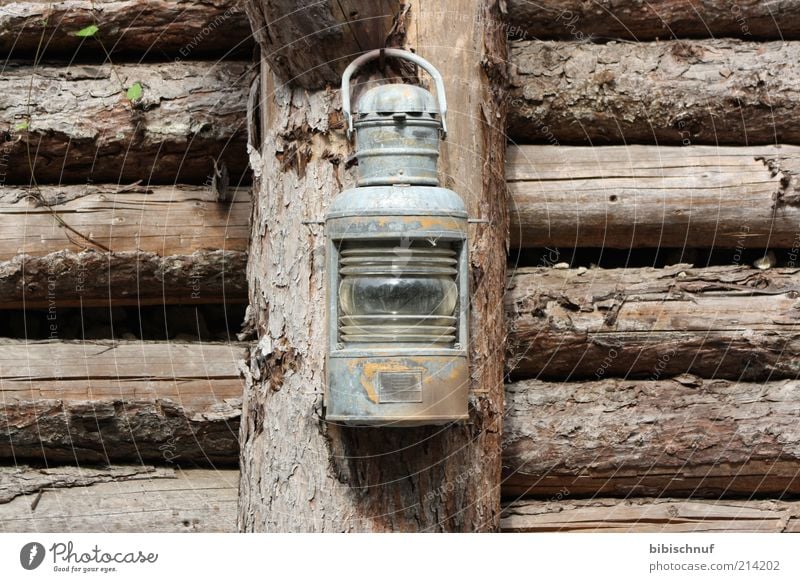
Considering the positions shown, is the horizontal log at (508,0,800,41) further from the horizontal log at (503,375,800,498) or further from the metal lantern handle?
the horizontal log at (503,375,800,498)

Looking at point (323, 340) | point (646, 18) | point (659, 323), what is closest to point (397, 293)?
point (323, 340)

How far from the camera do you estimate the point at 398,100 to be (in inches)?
129

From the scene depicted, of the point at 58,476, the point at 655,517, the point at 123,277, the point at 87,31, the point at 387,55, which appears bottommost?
the point at 655,517

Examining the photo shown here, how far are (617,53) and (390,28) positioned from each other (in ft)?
3.37

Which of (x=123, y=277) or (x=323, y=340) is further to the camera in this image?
(x=123, y=277)

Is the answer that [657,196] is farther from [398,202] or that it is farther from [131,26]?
[131,26]

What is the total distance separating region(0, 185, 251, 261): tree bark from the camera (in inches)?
165

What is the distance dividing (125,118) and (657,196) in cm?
177

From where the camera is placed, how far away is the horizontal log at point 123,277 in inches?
163

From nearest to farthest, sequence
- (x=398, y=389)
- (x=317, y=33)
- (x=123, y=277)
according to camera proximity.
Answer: (x=398, y=389)
(x=317, y=33)
(x=123, y=277)

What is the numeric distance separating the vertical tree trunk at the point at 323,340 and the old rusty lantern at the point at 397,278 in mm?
222

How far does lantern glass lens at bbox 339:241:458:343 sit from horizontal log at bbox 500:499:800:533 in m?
1.07

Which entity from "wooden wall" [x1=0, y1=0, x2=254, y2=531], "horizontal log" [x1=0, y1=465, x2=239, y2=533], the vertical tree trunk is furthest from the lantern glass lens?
"horizontal log" [x1=0, y1=465, x2=239, y2=533]
